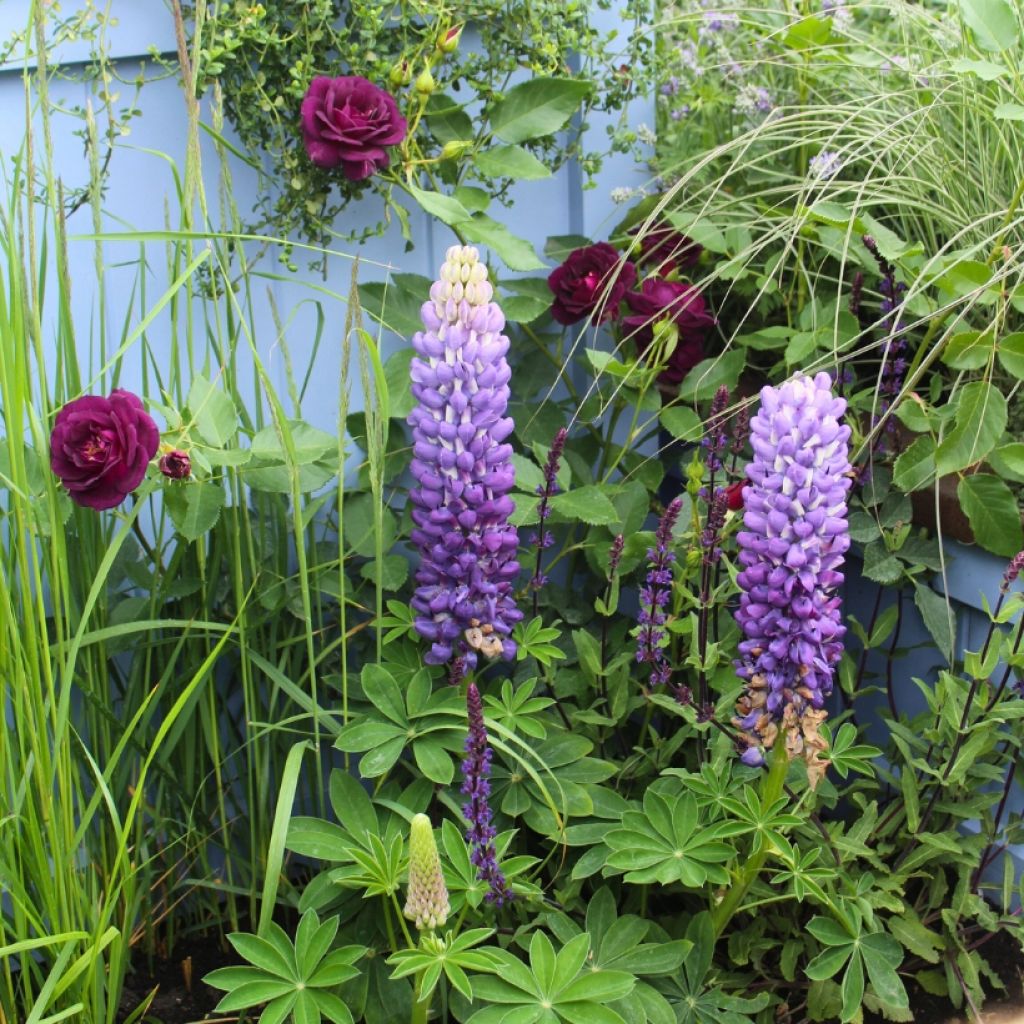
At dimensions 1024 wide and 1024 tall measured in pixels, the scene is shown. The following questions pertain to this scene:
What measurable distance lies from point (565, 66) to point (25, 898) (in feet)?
5.01

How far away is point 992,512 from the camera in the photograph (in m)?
1.67

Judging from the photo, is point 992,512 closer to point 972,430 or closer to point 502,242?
point 972,430

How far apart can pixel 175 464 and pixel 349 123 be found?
591mm

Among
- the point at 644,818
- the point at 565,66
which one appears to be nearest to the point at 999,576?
the point at 644,818

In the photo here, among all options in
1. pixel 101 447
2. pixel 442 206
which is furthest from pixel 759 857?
pixel 442 206

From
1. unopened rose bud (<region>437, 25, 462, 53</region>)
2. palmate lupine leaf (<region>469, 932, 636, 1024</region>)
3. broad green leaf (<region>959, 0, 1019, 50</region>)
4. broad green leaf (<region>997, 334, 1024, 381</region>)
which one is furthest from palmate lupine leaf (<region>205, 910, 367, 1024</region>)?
broad green leaf (<region>959, 0, 1019, 50</region>)

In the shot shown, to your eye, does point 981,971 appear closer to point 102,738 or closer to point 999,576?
point 999,576

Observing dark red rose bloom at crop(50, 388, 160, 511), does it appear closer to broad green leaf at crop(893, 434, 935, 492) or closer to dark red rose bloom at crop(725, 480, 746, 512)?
dark red rose bloom at crop(725, 480, 746, 512)

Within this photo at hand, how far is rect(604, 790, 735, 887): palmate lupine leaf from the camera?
1.41m

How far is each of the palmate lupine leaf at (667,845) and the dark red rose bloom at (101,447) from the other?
2.40ft

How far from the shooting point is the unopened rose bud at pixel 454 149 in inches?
72.9

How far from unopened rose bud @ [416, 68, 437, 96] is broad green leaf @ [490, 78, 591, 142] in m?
0.15

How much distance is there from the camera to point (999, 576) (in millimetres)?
1729

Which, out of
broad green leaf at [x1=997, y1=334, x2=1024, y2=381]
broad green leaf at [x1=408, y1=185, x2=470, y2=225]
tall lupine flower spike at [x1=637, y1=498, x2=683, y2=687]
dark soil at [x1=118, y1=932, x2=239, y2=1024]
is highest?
broad green leaf at [x1=408, y1=185, x2=470, y2=225]
